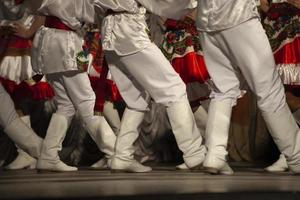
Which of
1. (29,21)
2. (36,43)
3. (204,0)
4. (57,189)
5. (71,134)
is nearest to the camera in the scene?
(57,189)

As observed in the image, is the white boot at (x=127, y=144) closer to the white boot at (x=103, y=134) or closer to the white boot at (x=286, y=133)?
the white boot at (x=103, y=134)

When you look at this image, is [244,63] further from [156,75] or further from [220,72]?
[156,75]

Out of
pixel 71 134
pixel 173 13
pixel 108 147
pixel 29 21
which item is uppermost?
pixel 173 13

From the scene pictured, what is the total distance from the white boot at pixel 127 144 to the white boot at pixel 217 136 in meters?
0.53

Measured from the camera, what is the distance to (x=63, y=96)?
4.27 metres

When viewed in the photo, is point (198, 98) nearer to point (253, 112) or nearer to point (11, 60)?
point (253, 112)

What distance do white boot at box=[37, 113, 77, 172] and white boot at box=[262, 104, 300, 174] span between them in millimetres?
1367

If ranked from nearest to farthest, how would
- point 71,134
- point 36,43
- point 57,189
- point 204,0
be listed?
point 57,189 → point 204,0 → point 36,43 → point 71,134

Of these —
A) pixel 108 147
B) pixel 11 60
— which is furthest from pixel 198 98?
pixel 11 60

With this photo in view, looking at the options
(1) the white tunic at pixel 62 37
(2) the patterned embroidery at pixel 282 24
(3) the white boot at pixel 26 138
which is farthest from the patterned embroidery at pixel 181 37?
(3) the white boot at pixel 26 138

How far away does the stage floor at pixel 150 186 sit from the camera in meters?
2.56

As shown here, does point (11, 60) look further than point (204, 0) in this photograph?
Yes

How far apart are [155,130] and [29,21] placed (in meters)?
1.59

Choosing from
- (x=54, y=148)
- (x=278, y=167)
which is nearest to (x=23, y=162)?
(x=54, y=148)
